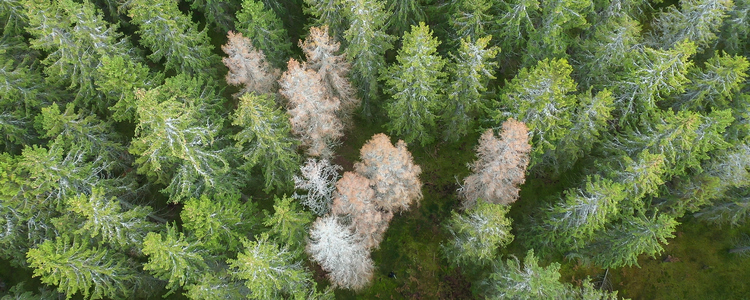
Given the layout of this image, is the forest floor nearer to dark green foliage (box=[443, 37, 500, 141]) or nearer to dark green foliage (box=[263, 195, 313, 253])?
dark green foliage (box=[443, 37, 500, 141])

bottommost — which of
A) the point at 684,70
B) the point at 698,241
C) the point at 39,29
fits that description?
the point at 698,241

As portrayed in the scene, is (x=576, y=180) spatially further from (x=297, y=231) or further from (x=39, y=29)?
(x=39, y=29)

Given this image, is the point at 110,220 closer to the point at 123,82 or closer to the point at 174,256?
the point at 174,256

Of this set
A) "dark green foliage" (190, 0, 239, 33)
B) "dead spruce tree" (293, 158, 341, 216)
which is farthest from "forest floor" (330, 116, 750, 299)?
"dark green foliage" (190, 0, 239, 33)

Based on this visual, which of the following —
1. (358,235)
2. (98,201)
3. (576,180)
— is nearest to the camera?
(98,201)

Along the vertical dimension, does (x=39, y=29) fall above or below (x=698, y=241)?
above

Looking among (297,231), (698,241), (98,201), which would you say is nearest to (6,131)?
(98,201)

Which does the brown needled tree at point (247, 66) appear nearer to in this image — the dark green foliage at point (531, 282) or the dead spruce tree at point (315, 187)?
the dead spruce tree at point (315, 187)
